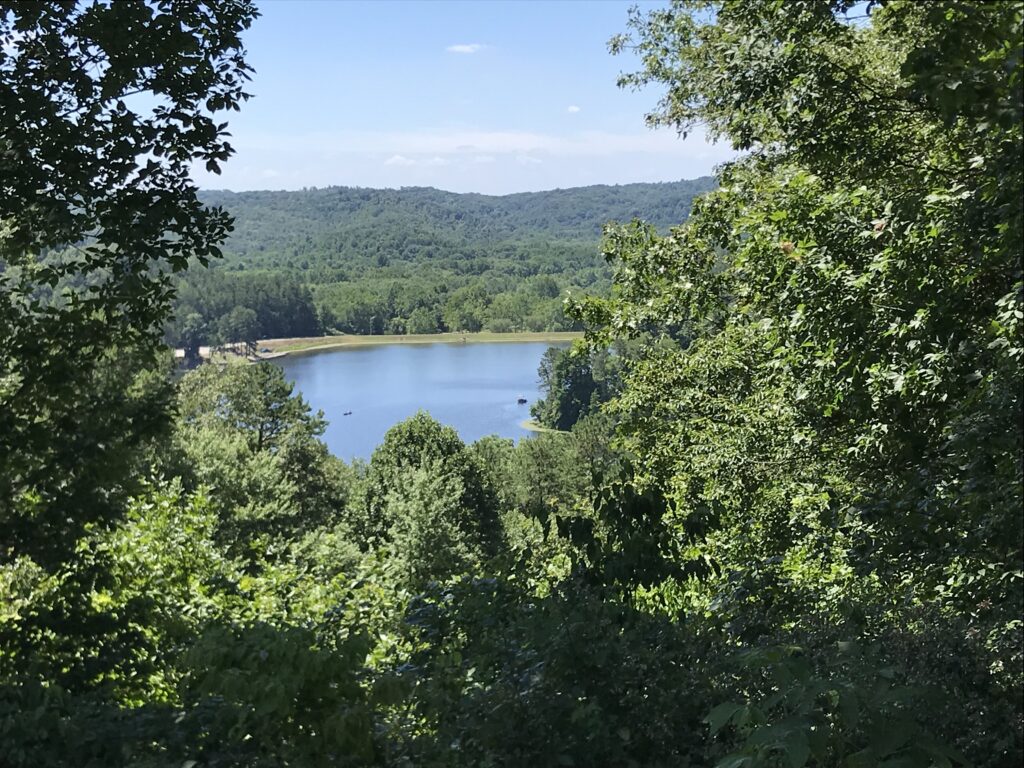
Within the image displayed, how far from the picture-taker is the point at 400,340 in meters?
154

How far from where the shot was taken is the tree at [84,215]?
410cm

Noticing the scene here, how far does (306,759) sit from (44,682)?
142 centimetres

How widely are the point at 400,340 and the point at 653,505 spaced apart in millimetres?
151132

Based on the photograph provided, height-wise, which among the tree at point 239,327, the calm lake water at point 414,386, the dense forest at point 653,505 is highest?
the dense forest at point 653,505

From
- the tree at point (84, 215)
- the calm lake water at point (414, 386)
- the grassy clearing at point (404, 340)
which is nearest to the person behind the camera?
the tree at point (84, 215)

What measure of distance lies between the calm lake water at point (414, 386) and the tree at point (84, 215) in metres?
Answer: 54.5

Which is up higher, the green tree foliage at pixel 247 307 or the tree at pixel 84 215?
the tree at pixel 84 215

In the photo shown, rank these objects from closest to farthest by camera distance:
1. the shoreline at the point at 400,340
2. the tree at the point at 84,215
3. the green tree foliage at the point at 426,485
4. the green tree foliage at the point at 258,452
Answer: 1. the tree at the point at 84,215
2. the green tree foliage at the point at 258,452
3. the green tree foliage at the point at 426,485
4. the shoreline at the point at 400,340

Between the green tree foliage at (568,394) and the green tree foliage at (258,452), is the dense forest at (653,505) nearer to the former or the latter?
the green tree foliage at (258,452)

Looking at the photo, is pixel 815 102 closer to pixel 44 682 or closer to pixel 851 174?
pixel 851 174

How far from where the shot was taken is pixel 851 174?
5676mm

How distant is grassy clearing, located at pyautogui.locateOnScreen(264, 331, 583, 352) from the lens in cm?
13662

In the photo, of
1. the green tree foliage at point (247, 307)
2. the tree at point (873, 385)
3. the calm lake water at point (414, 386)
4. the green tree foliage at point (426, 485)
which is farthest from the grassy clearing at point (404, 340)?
the tree at point (873, 385)

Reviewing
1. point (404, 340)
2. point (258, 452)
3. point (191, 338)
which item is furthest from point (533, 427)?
point (404, 340)
